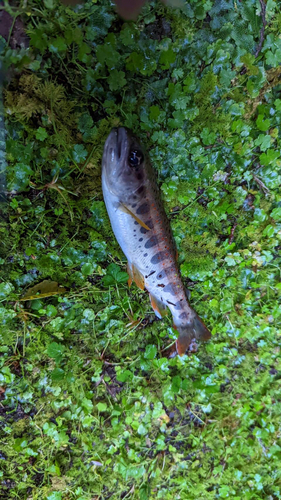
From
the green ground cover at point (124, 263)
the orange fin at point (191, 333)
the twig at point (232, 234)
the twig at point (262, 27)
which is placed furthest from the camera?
the twig at point (232, 234)

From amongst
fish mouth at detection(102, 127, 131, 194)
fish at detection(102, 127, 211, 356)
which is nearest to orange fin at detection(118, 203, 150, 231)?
fish at detection(102, 127, 211, 356)

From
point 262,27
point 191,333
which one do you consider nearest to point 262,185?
point 262,27

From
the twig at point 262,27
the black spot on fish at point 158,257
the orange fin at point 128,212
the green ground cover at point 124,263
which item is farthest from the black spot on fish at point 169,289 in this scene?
the twig at point 262,27

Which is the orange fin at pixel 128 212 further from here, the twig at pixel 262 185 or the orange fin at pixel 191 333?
the twig at pixel 262 185

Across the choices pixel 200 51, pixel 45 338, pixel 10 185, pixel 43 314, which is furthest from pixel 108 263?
pixel 200 51

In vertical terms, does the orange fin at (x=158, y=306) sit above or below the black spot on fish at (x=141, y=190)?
below

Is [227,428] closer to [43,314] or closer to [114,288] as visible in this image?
[114,288]

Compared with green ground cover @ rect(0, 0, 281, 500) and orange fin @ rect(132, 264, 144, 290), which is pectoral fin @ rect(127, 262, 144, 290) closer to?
orange fin @ rect(132, 264, 144, 290)
